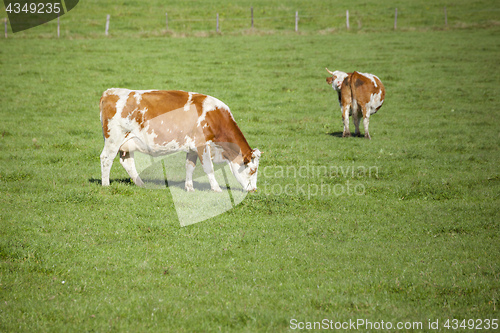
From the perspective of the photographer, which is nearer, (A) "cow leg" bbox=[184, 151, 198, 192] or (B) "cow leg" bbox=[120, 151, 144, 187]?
(A) "cow leg" bbox=[184, 151, 198, 192]

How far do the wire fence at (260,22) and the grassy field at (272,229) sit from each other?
16.1 m

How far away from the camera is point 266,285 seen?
6.41 metres

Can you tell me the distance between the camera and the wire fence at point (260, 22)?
3538 cm

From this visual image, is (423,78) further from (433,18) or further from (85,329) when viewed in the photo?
(85,329)

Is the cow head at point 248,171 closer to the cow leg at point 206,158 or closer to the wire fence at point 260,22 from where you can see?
the cow leg at point 206,158

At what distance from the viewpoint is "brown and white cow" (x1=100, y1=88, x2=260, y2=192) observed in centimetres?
1019

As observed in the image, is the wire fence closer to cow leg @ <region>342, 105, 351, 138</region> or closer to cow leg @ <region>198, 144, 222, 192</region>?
cow leg @ <region>342, 105, 351, 138</region>

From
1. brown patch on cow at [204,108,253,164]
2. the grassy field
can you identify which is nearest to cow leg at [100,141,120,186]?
the grassy field

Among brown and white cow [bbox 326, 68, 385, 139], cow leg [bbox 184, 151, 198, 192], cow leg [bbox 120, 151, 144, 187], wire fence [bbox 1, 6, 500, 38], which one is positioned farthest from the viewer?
wire fence [bbox 1, 6, 500, 38]

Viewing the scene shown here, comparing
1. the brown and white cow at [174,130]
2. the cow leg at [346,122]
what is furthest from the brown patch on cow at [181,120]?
the cow leg at [346,122]

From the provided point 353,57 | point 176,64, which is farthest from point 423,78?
point 176,64

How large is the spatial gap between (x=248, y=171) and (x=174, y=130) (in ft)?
6.15

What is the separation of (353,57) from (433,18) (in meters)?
17.1

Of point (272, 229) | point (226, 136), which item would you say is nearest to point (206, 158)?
point (226, 136)
